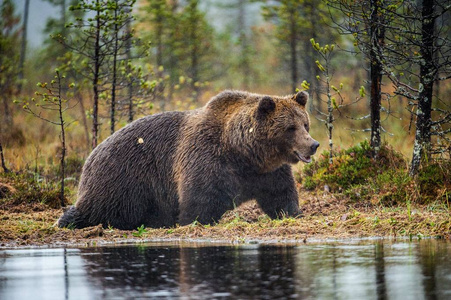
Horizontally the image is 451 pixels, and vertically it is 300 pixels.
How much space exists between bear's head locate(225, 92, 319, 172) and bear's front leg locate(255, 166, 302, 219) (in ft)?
0.70

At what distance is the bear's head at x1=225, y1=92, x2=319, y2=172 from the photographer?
9.65 m

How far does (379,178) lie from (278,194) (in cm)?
201

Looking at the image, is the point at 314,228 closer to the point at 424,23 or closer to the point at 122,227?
the point at 122,227

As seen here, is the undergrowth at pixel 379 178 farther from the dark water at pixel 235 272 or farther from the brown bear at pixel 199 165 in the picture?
the dark water at pixel 235 272

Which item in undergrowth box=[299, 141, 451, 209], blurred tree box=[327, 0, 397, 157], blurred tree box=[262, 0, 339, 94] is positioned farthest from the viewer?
blurred tree box=[262, 0, 339, 94]

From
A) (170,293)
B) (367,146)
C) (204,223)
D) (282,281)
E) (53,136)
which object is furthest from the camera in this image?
(53,136)

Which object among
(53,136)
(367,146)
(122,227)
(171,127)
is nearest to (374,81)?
(367,146)

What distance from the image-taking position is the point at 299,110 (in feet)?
32.4

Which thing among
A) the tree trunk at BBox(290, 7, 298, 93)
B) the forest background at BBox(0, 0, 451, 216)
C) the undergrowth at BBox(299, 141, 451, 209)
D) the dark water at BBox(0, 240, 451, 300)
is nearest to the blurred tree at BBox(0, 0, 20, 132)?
the forest background at BBox(0, 0, 451, 216)

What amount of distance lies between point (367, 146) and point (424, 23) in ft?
8.53

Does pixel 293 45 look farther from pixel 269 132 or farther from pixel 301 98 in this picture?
pixel 269 132

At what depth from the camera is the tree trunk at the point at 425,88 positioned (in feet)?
34.1

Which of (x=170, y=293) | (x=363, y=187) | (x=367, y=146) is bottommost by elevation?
(x=170, y=293)

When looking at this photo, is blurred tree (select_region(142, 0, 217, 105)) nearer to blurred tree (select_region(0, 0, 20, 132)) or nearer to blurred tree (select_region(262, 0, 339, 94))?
blurred tree (select_region(262, 0, 339, 94))
